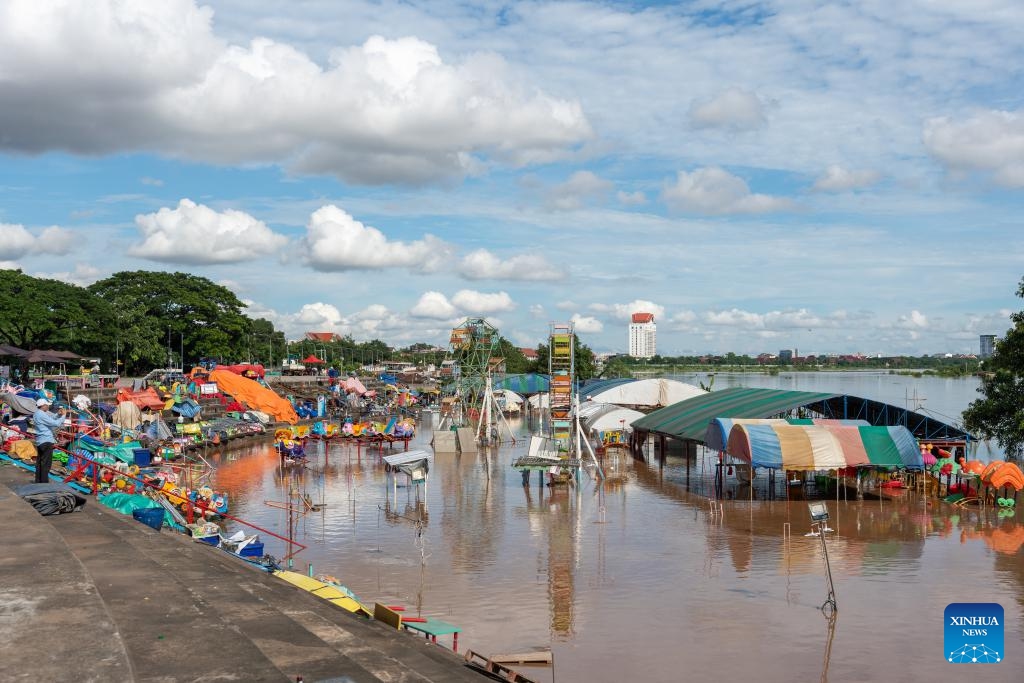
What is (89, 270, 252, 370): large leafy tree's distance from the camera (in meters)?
66.1

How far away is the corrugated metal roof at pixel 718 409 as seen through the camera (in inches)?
1291

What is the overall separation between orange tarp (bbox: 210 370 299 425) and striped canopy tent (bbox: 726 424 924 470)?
35.0m

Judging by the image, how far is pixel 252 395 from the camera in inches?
2131

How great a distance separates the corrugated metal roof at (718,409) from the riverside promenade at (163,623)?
21379 millimetres

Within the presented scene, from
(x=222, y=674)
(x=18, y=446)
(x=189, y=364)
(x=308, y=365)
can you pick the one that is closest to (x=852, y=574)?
(x=222, y=674)

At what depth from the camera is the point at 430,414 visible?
71.2m

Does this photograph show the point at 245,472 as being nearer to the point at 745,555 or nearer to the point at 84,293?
the point at 745,555

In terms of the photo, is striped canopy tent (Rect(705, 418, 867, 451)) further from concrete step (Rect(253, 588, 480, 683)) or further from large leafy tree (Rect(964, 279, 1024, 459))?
concrete step (Rect(253, 588, 480, 683))

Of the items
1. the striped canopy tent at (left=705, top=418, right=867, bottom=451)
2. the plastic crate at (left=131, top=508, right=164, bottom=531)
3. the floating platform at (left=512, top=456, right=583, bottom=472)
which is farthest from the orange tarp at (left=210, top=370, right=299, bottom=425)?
the plastic crate at (left=131, top=508, right=164, bottom=531)

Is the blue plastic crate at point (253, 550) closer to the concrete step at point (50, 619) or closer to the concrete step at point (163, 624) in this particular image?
the concrete step at point (163, 624)

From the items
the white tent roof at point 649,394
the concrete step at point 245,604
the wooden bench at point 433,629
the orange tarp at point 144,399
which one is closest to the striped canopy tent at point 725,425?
the wooden bench at point 433,629

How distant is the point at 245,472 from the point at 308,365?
79.2 meters

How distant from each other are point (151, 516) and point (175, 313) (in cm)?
5920

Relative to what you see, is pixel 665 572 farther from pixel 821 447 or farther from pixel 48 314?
pixel 48 314
